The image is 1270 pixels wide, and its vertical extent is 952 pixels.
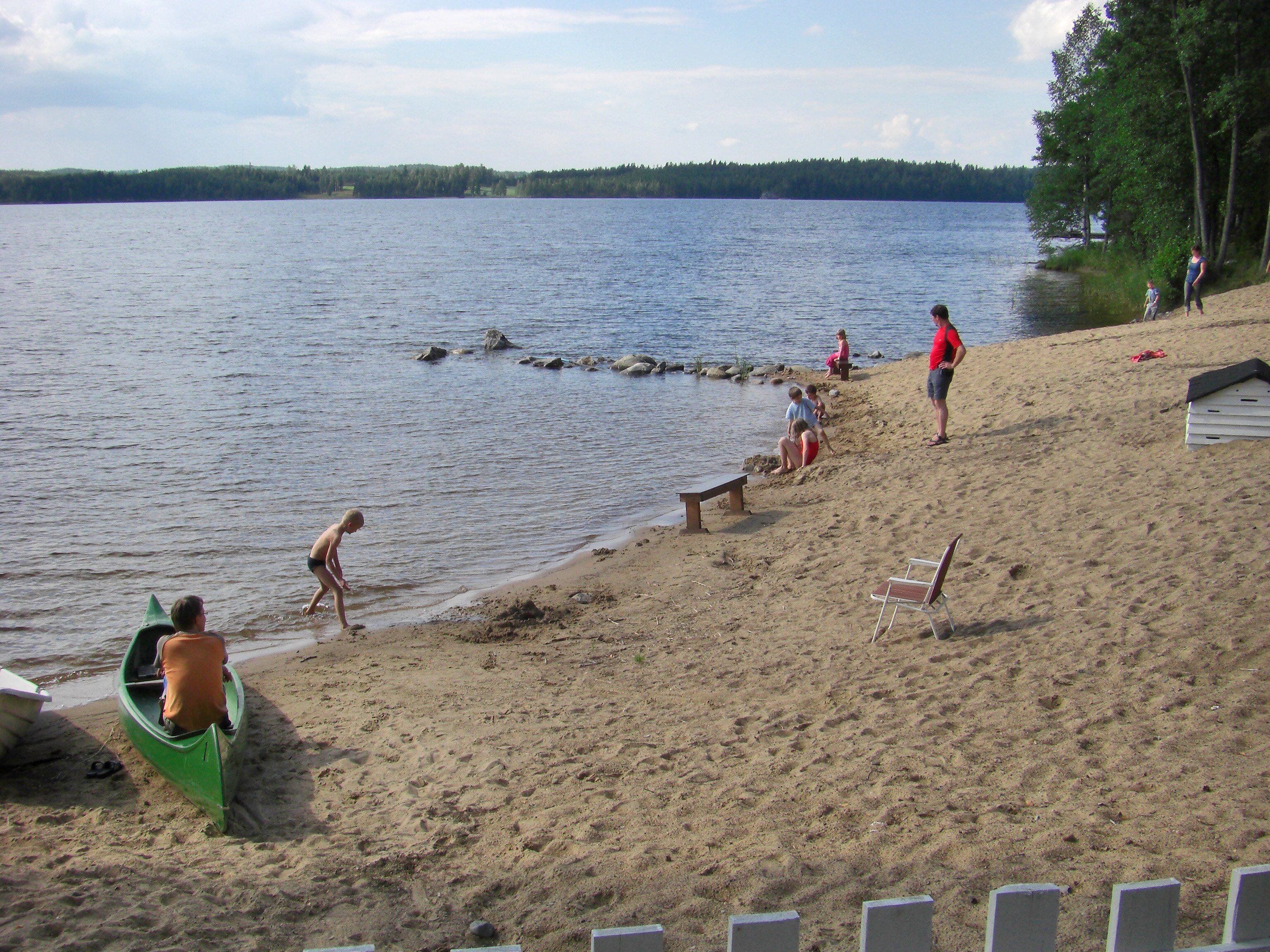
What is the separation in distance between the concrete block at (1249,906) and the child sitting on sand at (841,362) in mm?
22240

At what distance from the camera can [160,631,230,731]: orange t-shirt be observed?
6.66 metres

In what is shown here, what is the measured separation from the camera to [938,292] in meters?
51.9

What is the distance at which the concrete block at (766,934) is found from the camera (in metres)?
2.25

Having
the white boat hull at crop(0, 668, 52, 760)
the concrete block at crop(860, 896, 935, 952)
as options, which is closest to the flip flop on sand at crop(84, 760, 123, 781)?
the white boat hull at crop(0, 668, 52, 760)

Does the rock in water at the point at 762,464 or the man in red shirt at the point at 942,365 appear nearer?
the man in red shirt at the point at 942,365

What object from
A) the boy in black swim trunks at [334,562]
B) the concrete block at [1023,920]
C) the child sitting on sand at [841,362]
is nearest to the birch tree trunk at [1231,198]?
the child sitting on sand at [841,362]

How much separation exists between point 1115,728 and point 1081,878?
1.82m

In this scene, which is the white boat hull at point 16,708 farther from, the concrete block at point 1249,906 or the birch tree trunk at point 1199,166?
the birch tree trunk at point 1199,166

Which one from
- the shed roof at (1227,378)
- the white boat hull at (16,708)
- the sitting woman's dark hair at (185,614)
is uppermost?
the shed roof at (1227,378)

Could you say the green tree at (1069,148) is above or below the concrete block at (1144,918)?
above

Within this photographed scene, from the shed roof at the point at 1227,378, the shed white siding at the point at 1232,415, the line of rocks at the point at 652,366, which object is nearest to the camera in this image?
the shed roof at the point at 1227,378

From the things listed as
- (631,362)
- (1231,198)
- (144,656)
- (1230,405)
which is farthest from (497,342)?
(1230,405)

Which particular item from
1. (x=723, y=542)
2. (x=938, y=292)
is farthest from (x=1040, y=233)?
(x=723, y=542)

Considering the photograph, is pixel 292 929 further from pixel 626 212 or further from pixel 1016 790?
pixel 626 212
